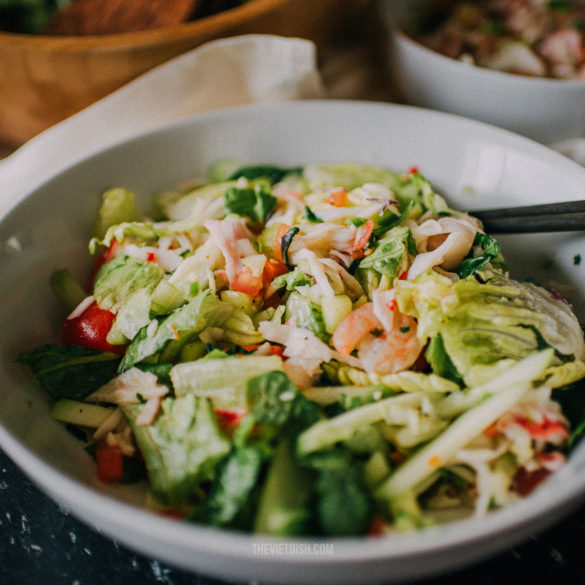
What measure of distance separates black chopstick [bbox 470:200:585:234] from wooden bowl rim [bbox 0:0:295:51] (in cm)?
144

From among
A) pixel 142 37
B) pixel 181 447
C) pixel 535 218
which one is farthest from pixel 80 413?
pixel 142 37

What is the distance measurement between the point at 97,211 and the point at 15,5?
2.11 metres

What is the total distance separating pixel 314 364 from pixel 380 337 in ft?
0.68

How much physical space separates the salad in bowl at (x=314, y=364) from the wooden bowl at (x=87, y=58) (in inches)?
30.1

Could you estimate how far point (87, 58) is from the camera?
2549 mm

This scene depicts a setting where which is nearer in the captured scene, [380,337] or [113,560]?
[113,560]

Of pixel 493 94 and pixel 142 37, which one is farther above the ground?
pixel 142 37

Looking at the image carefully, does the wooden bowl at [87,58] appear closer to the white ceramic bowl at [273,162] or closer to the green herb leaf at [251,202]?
the white ceramic bowl at [273,162]

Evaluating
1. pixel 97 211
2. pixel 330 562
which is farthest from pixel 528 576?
pixel 97 211

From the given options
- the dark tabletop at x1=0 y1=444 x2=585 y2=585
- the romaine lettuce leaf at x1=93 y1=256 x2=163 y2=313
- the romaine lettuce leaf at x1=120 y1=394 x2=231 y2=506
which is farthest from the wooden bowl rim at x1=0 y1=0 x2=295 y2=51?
the dark tabletop at x1=0 y1=444 x2=585 y2=585

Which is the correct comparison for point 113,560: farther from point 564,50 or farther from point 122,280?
point 564,50

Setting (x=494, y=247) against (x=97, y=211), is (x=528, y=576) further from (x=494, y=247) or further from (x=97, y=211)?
(x=97, y=211)

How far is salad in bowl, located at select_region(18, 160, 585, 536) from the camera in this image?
1409 mm

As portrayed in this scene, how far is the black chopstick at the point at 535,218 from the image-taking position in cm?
191
